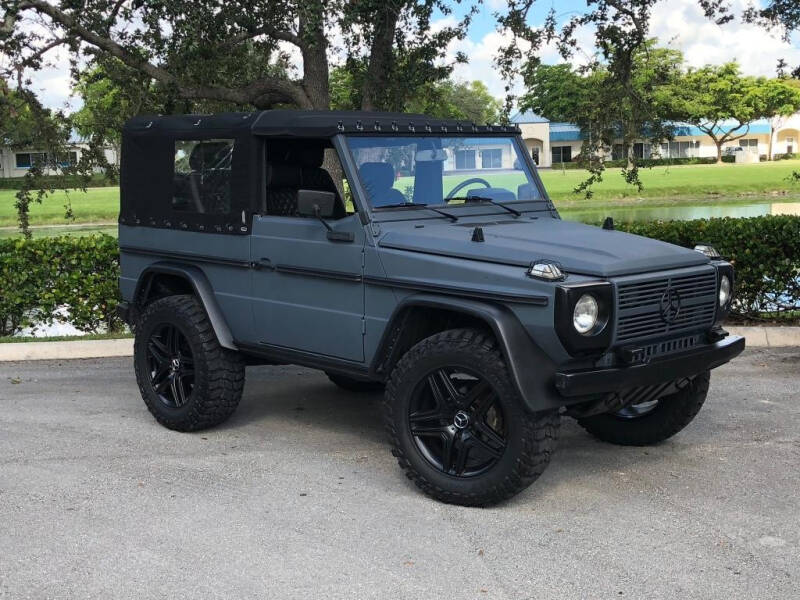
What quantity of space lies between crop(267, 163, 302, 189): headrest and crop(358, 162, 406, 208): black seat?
714mm

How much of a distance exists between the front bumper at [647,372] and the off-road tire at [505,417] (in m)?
0.27

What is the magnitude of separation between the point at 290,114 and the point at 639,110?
24.9 ft

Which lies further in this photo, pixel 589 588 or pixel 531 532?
pixel 531 532

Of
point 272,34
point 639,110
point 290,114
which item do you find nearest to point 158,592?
point 290,114

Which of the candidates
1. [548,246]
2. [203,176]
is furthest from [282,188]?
[548,246]

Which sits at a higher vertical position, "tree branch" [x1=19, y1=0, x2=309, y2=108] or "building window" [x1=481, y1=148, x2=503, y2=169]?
"tree branch" [x1=19, y1=0, x2=309, y2=108]

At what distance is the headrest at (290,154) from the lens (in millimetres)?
6879

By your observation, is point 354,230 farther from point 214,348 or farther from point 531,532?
point 531,532

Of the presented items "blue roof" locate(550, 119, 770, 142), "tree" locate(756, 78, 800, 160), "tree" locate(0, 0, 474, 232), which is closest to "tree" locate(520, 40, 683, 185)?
"tree" locate(0, 0, 474, 232)

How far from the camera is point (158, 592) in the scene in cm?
466

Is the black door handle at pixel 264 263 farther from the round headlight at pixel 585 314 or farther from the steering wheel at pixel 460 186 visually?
the round headlight at pixel 585 314

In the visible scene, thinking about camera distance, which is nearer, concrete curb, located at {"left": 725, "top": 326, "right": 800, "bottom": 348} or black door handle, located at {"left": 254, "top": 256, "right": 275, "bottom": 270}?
black door handle, located at {"left": 254, "top": 256, "right": 275, "bottom": 270}

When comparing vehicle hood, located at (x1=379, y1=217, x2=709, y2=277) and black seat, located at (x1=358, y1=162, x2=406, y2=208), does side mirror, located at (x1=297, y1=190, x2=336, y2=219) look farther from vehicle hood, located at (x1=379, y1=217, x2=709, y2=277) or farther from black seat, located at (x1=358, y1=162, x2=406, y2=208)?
vehicle hood, located at (x1=379, y1=217, x2=709, y2=277)

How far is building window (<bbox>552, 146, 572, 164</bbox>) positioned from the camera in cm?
10219
